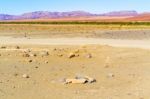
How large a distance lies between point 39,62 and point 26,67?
1745mm

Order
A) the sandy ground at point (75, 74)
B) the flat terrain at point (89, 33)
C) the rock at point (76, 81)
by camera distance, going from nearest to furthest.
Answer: the sandy ground at point (75, 74) → the rock at point (76, 81) → the flat terrain at point (89, 33)

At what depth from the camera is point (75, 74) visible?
1493 cm

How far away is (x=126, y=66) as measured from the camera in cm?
1720

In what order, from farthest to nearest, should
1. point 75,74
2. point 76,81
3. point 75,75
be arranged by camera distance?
1. point 75,74
2. point 75,75
3. point 76,81

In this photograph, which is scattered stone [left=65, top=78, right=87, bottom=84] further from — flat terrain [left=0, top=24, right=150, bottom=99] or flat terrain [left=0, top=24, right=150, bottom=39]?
flat terrain [left=0, top=24, right=150, bottom=39]

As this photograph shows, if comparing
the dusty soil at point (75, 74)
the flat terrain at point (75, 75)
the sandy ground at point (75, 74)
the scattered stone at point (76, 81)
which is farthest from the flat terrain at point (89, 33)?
the scattered stone at point (76, 81)

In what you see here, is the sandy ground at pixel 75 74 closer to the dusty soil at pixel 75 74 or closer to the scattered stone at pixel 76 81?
the dusty soil at pixel 75 74

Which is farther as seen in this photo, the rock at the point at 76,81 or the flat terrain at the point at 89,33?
the flat terrain at the point at 89,33

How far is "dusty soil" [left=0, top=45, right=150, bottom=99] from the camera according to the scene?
11.2 meters

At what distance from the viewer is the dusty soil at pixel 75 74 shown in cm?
1118

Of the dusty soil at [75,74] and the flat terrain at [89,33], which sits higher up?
the dusty soil at [75,74]

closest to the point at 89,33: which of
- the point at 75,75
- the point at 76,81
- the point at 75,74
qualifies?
the point at 75,74

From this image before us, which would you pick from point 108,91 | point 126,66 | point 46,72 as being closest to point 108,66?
point 126,66

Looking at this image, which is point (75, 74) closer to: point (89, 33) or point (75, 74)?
point (75, 74)
